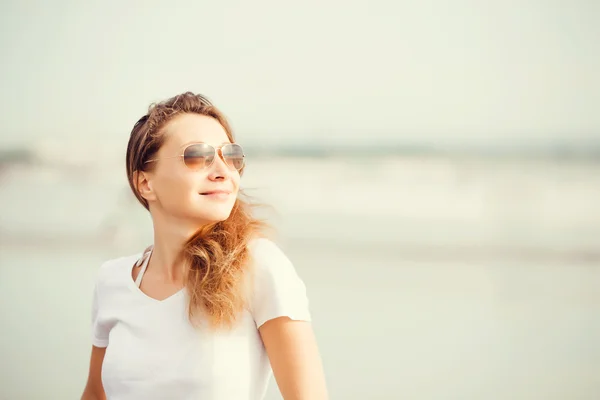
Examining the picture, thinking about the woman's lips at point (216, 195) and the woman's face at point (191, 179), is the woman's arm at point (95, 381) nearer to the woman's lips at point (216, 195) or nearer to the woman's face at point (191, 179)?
the woman's face at point (191, 179)

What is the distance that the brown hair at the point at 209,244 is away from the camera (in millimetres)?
1402

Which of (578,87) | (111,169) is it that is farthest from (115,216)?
(578,87)

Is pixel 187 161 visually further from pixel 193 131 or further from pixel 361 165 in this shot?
pixel 361 165

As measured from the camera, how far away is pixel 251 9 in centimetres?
548

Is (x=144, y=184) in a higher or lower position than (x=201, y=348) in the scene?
higher

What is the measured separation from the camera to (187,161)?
1.51 m

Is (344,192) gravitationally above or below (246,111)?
below

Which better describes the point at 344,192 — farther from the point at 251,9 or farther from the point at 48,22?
the point at 48,22

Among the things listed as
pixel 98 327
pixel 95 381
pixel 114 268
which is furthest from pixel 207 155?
pixel 95 381

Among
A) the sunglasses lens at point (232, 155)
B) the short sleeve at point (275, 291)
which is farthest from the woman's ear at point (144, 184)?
the short sleeve at point (275, 291)

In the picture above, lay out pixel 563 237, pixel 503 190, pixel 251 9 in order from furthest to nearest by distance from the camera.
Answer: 1. pixel 503 190
2. pixel 251 9
3. pixel 563 237

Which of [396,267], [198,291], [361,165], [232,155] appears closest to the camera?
[198,291]

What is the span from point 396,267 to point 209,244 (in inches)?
133

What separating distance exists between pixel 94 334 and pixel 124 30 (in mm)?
4020
